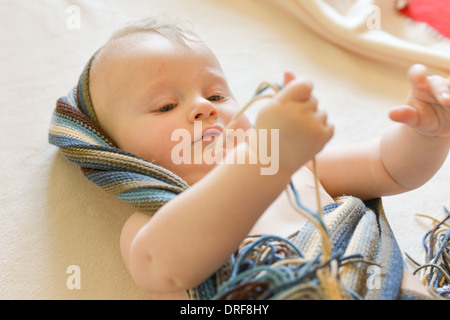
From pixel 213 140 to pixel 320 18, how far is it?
0.71 m

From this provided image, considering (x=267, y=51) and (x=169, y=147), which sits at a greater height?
(x=267, y=51)

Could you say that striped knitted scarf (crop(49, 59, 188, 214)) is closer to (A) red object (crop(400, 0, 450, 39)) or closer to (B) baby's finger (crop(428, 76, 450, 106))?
(B) baby's finger (crop(428, 76, 450, 106))

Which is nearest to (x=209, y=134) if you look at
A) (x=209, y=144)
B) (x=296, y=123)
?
(x=209, y=144)

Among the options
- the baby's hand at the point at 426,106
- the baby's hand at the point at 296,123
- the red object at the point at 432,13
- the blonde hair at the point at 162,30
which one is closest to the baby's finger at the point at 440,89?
the baby's hand at the point at 426,106

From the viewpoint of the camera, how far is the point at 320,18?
54.2 inches

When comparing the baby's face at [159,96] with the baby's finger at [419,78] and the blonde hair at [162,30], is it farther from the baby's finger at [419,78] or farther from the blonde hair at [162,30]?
the baby's finger at [419,78]

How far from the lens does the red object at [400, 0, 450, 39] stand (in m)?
1.33

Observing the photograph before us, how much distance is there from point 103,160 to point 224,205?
316 millimetres

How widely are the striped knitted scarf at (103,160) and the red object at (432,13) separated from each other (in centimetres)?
89

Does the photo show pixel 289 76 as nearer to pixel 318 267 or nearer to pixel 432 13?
pixel 318 267

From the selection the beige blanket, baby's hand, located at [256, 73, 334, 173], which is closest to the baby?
baby's hand, located at [256, 73, 334, 173]

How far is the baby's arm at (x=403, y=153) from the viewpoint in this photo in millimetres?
700
